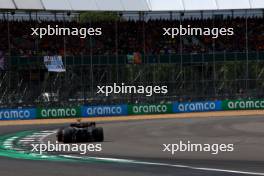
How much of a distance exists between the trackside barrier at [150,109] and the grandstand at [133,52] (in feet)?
1.98

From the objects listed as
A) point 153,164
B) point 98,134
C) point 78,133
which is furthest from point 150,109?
point 153,164

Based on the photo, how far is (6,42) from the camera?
179 feet

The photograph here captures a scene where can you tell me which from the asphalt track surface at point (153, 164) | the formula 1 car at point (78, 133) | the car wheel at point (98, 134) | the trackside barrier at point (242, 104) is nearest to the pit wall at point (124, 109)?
the trackside barrier at point (242, 104)

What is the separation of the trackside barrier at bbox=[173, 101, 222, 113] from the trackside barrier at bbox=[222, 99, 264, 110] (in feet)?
1.83

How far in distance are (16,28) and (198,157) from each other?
40.5 meters

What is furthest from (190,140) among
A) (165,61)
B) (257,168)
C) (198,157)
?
(165,61)

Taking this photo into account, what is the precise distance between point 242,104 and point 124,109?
959 cm

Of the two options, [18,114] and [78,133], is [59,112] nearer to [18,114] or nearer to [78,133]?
[18,114]

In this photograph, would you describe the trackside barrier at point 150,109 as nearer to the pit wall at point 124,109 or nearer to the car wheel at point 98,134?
the pit wall at point 124,109

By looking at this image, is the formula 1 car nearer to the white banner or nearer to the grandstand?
the grandstand

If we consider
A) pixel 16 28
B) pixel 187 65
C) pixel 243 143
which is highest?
pixel 16 28

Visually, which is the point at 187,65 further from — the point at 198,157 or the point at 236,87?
the point at 198,157

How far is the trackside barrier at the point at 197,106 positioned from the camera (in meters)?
51.9

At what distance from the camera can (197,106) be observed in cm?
5253
